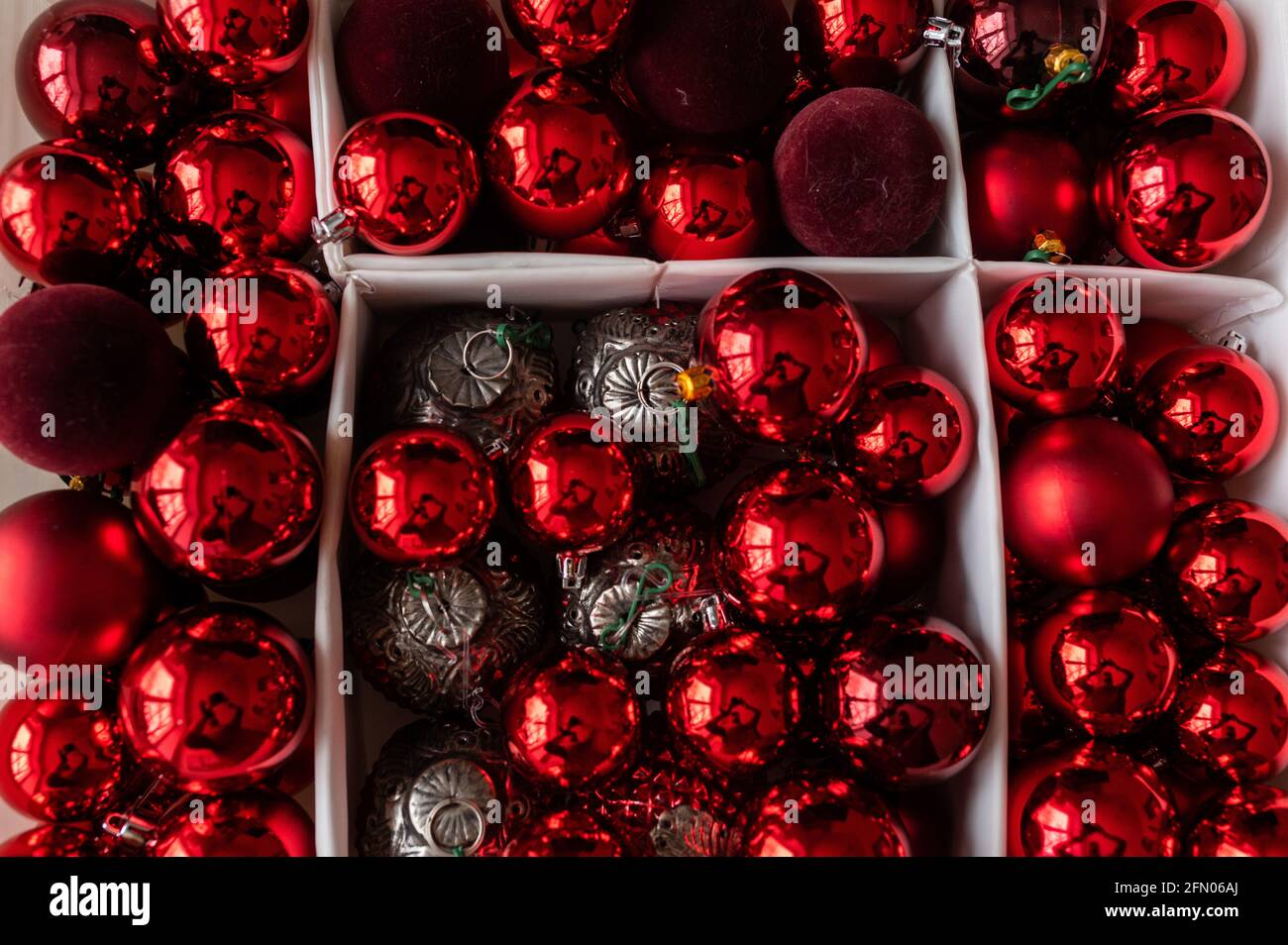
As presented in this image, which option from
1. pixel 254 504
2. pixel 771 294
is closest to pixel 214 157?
pixel 254 504

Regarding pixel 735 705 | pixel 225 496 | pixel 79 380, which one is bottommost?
pixel 735 705

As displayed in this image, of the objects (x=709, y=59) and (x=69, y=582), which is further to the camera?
(x=709, y=59)

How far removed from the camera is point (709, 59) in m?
1.04

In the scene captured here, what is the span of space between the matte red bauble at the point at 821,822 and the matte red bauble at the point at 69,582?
66 cm

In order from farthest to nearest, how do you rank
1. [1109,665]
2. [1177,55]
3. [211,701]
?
[1177,55] < [1109,665] < [211,701]

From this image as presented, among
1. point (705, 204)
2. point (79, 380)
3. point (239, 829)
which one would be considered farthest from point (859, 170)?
point (239, 829)

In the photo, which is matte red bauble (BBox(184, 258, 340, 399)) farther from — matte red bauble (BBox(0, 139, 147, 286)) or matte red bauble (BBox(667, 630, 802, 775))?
matte red bauble (BBox(667, 630, 802, 775))

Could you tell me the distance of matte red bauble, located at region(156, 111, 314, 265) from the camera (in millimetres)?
996

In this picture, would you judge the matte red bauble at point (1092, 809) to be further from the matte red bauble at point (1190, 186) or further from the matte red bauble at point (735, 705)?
the matte red bauble at point (1190, 186)

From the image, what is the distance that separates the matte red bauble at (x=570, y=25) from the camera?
3.24 ft

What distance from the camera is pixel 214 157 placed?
3.26 feet

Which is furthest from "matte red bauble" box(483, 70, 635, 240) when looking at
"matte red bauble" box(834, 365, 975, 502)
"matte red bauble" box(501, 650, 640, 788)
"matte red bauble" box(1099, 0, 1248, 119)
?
"matte red bauble" box(1099, 0, 1248, 119)

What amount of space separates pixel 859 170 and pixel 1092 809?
2.33 feet

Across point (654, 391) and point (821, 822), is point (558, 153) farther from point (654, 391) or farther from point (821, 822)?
point (821, 822)
